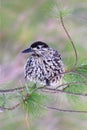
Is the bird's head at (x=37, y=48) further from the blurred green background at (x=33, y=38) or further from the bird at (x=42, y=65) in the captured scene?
the blurred green background at (x=33, y=38)

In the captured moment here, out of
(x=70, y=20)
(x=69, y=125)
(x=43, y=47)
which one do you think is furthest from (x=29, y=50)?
(x=70, y=20)

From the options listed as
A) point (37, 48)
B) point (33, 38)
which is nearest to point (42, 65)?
point (37, 48)

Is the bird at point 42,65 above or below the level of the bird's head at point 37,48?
below

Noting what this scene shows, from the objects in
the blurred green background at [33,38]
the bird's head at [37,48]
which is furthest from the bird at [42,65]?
the blurred green background at [33,38]

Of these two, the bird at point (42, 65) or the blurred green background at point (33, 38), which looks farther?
the blurred green background at point (33, 38)

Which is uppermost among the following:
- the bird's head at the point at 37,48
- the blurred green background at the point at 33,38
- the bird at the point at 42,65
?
the blurred green background at the point at 33,38

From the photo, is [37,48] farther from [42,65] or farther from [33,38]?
[33,38]

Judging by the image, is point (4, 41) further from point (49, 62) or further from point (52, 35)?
point (49, 62)
